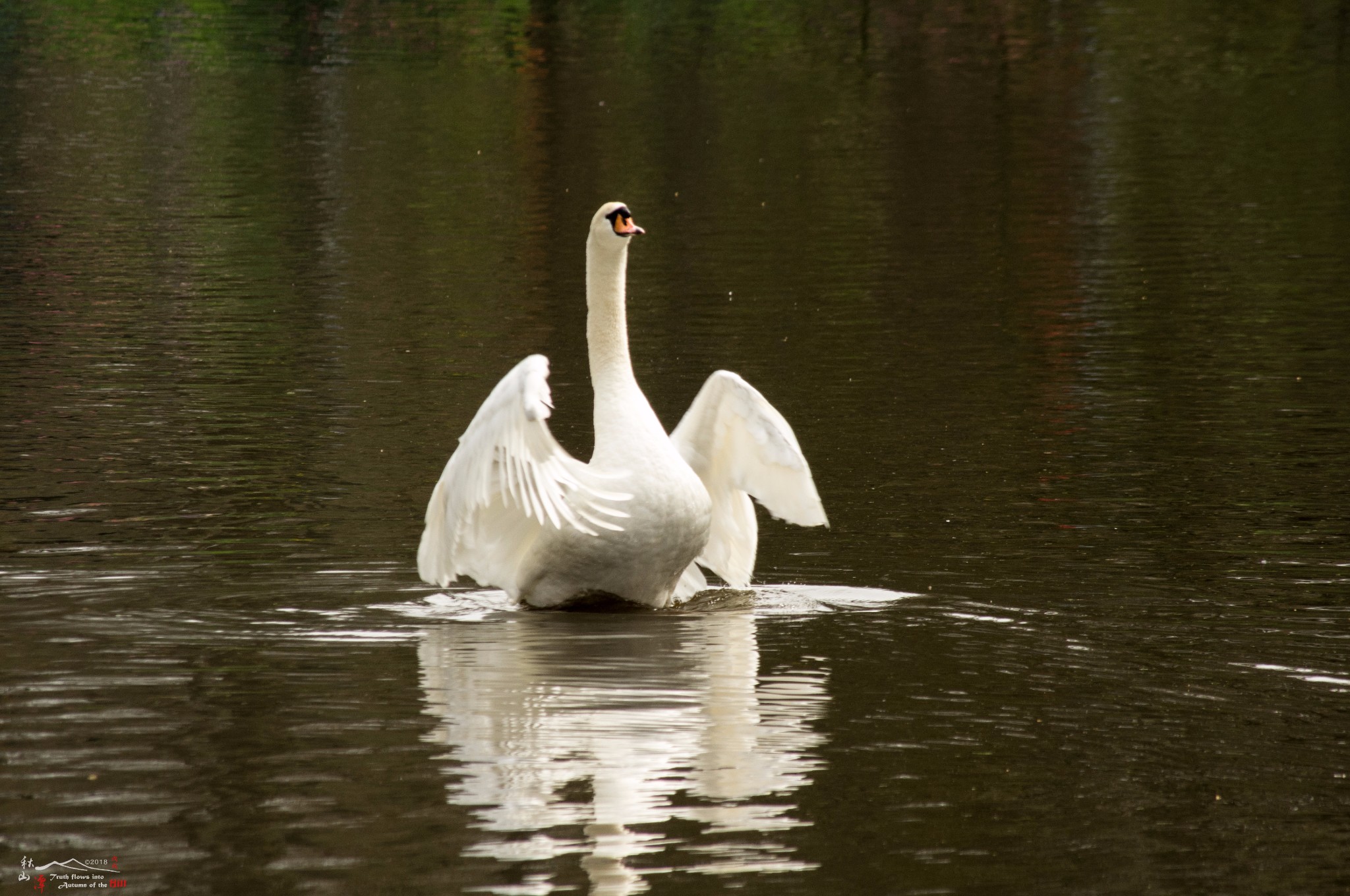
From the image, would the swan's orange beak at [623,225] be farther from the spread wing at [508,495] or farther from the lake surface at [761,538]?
the lake surface at [761,538]

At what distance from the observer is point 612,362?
9.60m

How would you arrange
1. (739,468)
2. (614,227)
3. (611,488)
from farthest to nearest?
(739,468) < (614,227) < (611,488)

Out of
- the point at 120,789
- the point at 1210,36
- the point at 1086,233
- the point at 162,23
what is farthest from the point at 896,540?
the point at 162,23

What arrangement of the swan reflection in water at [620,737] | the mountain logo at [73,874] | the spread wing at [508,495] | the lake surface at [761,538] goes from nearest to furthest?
1. the mountain logo at [73,874]
2. the swan reflection in water at [620,737]
3. the lake surface at [761,538]
4. the spread wing at [508,495]

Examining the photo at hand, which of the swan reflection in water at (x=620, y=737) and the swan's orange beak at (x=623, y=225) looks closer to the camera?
the swan reflection in water at (x=620, y=737)

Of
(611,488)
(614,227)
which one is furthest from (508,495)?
(614,227)

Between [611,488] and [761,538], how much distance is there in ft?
7.24

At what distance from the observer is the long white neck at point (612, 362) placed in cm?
921

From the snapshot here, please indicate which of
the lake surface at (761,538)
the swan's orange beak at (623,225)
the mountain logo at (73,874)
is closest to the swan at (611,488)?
the swan's orange beak at (623,225)

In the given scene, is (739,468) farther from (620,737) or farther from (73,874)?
(73,874)

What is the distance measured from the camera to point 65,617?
881 centimetres

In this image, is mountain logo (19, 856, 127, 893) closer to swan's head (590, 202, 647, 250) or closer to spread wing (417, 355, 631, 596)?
spread wing (417, 355, 631, 596)

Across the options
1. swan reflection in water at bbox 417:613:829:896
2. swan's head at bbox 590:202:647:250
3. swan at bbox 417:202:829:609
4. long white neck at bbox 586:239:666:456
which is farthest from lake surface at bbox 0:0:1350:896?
swan's head at bbox 590:202:647:250

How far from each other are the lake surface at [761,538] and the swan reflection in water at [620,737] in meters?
0.03
